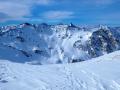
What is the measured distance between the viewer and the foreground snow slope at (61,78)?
2053cm

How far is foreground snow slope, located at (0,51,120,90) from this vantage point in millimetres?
20531

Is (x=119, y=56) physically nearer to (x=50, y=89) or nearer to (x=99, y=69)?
(x=99, y=69)

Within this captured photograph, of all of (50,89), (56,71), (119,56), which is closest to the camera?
(50,89)

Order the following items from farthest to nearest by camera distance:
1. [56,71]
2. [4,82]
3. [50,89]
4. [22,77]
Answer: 1. [56,71]
2. [22,77]
3. [4,82]
4. [50,89]

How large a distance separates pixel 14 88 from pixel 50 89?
7.82ft

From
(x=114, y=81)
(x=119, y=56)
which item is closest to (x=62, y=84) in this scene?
(x=114, y=81)

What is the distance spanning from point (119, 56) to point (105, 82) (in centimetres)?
1201

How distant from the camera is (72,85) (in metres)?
20.8

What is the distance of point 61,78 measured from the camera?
74.6ft

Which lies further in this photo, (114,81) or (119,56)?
(119,56)

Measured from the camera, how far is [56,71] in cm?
2561

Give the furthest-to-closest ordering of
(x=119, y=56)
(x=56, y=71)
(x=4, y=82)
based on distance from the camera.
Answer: (x=119, y=56), (x=56, y=71), (x=4, y=82)

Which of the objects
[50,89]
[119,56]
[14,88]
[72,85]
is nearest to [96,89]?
[72,85]

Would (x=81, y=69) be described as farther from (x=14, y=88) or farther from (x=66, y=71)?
(x=14, y=88)
